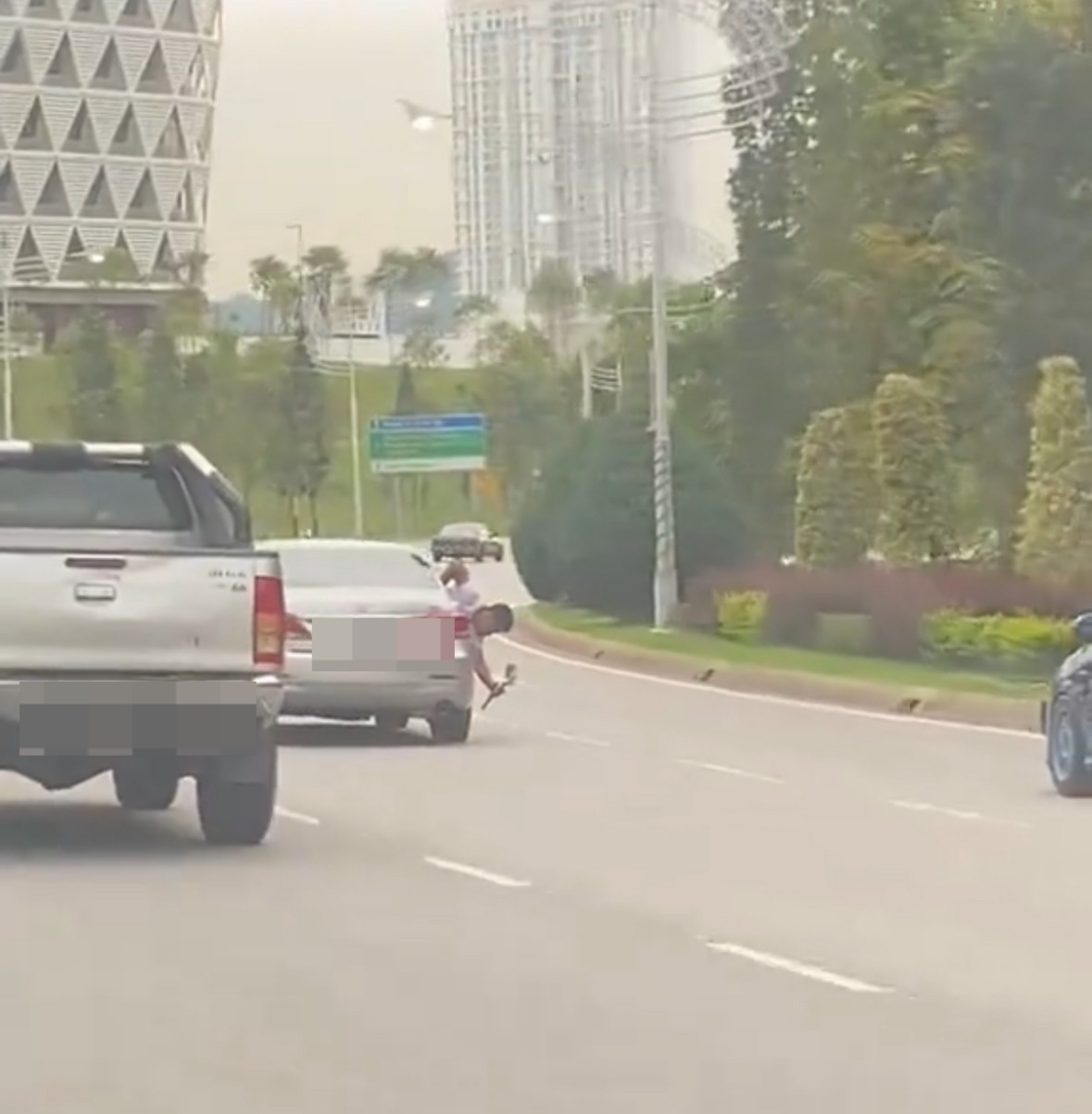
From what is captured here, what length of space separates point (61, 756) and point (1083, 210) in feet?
91.7

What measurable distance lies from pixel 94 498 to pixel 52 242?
375ft

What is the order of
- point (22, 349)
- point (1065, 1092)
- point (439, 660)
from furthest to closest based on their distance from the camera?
point (22, 349) < point (439, 660) < point (1065, 1092)

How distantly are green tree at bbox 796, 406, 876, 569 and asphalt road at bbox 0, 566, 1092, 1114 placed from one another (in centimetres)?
2103

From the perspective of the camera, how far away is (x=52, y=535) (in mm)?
15797

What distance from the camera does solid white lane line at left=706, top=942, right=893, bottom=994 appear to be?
11055mm

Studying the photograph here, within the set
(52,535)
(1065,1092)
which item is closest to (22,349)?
(52,535)

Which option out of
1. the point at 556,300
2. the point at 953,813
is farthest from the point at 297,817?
the point at 556,300

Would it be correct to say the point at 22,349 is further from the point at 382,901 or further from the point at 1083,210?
the point at 382,901

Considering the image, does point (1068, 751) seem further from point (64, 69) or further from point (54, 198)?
point (54, 198)

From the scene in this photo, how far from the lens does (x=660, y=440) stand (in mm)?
42656

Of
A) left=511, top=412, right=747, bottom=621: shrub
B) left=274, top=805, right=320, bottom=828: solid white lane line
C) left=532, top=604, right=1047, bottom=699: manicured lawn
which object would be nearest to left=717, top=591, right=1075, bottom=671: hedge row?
left=532, top=604, right=1047, bottom=699: manicured lawn

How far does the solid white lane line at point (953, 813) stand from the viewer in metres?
17.9

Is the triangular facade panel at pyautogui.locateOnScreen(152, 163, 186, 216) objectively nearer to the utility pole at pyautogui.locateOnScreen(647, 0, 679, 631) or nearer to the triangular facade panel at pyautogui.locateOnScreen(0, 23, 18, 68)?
the triangular facade panel at pyautogui.locateOnScreen(0, 23, 18, 68)

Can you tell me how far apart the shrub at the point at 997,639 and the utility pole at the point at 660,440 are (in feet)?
29.3
